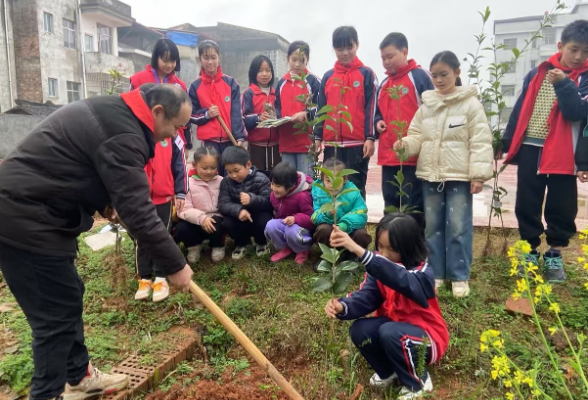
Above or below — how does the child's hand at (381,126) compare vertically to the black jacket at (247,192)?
above

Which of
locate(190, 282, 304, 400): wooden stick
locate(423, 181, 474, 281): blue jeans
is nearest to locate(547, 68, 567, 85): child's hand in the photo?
locate(423, 181, 474, 281): blue jeans

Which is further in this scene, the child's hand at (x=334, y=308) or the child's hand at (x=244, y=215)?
the child's hand at (x=244, y=215)

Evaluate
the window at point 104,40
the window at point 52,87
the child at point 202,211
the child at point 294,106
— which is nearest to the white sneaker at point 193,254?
the child at point 202,211

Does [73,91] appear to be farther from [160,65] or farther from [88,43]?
[160,65]

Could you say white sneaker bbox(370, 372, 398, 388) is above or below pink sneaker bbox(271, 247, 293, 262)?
below

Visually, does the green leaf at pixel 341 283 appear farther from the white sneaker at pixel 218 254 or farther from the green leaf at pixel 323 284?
the white sneaker at pixel 218 254

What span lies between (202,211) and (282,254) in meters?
0.87

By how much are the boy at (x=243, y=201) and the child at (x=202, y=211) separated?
0.10 metres

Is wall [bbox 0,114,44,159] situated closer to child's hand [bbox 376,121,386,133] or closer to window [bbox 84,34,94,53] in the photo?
window [bbox 84,34,94,53]

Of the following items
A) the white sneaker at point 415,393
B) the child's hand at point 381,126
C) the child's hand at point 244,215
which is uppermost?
the child's hand at point 381,126

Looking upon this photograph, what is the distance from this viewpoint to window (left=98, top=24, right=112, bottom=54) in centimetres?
2381

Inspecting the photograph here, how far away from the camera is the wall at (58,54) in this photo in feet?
64.6

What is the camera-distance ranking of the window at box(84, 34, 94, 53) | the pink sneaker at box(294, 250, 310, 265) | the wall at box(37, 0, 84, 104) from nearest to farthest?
1. the pink sneaker at box(294, 250, 310, 265)
2. the wall at box(37, 0, 84, 104)
3. the window at box(84, 34, 94, 53)

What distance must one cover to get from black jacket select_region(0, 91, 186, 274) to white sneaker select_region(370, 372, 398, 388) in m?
1.33
